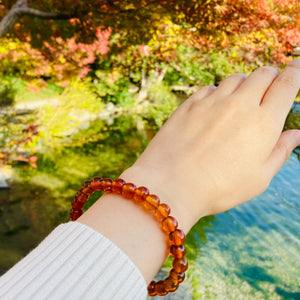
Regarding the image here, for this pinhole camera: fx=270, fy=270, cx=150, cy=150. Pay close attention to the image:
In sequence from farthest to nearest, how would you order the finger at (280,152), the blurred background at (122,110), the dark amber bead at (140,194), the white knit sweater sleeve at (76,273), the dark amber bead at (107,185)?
the blurred background at (122,110) < the finger at (280,152) < the dark amber bead at (107,185) < the dark amber bead at (140,194) < the white knit sweater sleeve at (76,273)

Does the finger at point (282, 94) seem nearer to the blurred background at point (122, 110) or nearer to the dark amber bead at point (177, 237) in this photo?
the dark amber bead at point (177, 237)

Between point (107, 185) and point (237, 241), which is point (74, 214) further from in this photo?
point (237, 241)

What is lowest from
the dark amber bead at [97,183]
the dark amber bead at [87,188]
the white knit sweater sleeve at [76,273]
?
the dark amber bead at [87,188]

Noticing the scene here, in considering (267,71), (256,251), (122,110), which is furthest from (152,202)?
(122,110)

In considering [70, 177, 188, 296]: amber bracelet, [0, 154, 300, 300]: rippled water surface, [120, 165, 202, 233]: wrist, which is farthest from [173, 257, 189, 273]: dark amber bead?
[0, 154, 300, 300]: rippled water surface

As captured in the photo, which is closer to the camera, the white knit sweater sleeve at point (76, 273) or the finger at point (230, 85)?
the white knit sweater sleeve at point (76, 273)

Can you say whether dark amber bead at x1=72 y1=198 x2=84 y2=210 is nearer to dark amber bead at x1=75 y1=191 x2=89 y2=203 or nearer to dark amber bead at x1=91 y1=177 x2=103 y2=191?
dark amber bead at x1=75 y1=191 x2=89 y2=203

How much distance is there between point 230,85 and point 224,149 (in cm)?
40

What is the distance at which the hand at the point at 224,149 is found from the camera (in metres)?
1.03

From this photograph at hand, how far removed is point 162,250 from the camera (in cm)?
88

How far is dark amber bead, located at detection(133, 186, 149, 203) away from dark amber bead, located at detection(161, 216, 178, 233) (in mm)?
103

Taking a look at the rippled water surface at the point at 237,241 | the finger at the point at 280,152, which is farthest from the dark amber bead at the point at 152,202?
the rippled water surface at the point at 237,241

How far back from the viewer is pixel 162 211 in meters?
0.88

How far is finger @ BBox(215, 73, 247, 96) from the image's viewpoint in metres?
1.34
